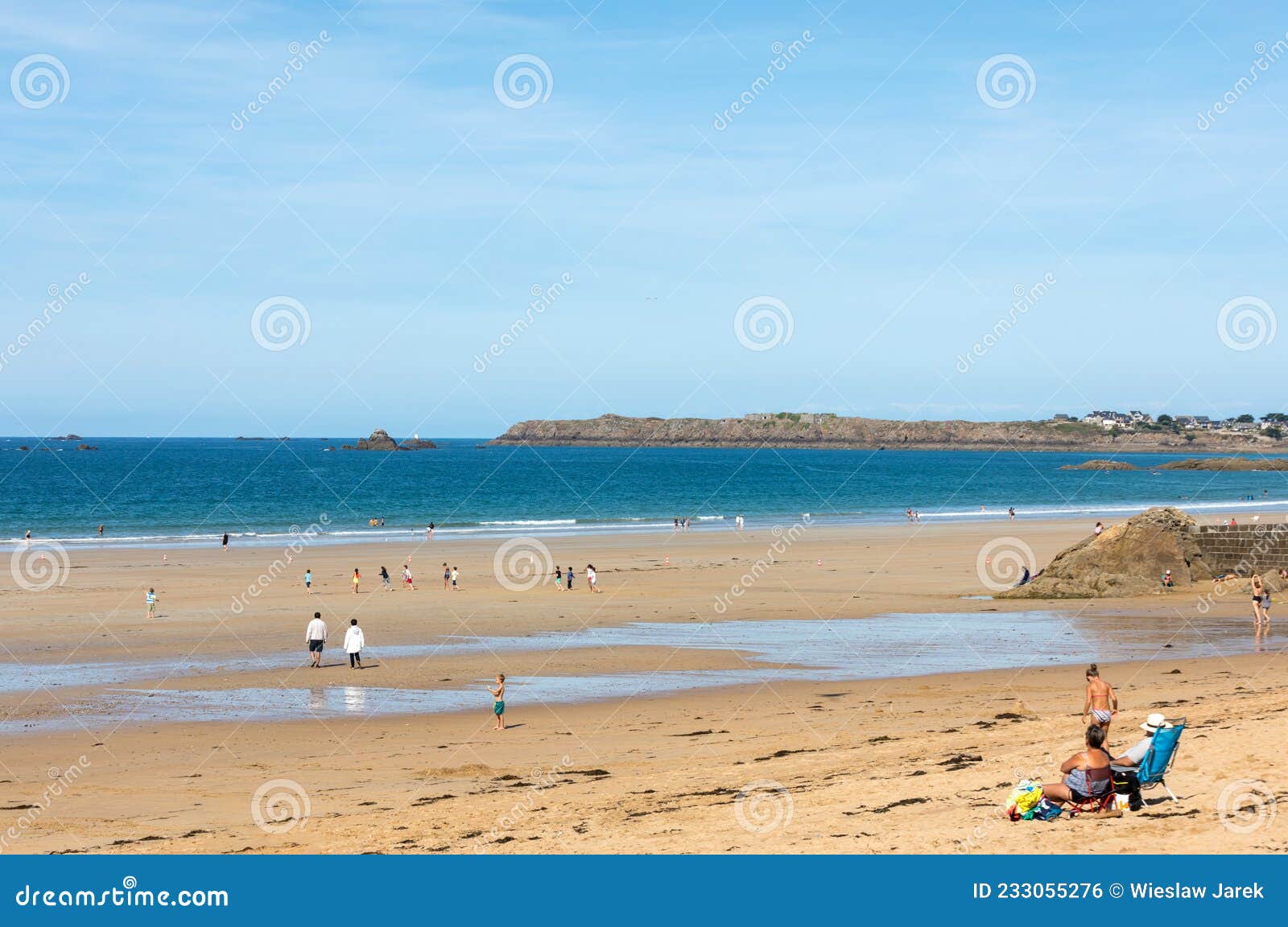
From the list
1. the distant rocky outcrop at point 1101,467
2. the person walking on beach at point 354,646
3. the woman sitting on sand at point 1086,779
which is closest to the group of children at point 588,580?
the person walking on beach at point 354,646

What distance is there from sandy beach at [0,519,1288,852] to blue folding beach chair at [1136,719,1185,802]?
205mm

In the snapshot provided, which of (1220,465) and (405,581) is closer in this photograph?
(405,581)

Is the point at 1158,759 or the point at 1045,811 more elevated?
the point at 1158,759

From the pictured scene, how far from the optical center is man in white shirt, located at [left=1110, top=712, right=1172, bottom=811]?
34.4 feet

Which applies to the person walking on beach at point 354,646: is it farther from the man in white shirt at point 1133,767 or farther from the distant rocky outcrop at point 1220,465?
the distant rocky outcrop at point 1220,465

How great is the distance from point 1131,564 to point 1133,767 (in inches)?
1023

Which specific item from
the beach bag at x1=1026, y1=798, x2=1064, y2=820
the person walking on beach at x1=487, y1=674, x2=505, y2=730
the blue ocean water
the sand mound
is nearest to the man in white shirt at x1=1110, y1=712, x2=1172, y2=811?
the beach bag at x1=1026, y1=798, x2=1064, y2=820

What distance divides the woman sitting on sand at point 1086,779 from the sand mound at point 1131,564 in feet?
81.8

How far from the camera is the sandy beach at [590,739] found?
10.7m

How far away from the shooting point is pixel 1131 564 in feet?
114

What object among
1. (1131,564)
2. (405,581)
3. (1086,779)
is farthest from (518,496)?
(1086,779)

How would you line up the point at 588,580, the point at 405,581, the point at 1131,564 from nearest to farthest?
the point at 1131,564 < the point at 405,581 < the point at 588,580

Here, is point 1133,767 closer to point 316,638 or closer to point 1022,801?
point 1022,801

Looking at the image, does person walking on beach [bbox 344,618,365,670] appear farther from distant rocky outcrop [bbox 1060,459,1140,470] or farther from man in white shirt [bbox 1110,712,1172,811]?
distant rocky outcrop [bbox 1060,459,1140,470]
